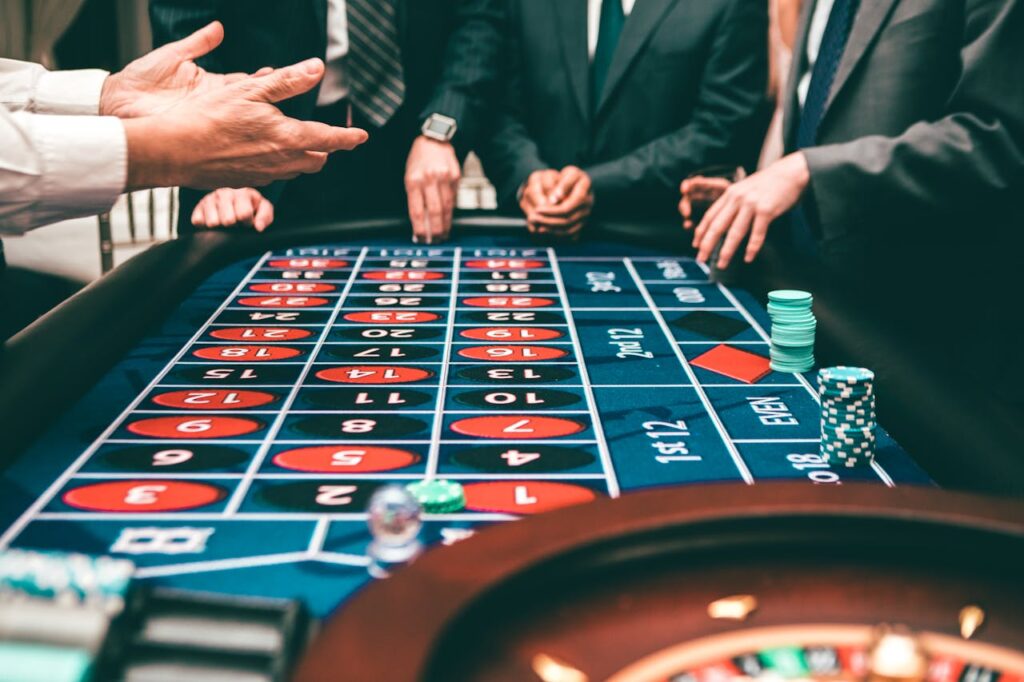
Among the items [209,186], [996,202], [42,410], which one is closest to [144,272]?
[209,186]

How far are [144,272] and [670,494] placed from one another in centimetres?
153

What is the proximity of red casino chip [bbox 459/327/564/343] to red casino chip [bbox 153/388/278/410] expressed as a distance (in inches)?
18.1

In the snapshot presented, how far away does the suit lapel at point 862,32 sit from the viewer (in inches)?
100

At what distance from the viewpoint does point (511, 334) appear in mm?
1866

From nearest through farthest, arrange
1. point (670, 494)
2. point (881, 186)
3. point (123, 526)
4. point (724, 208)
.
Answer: point (670, 494)
point (123, 526)
point (724, 208)
point (881, 186)

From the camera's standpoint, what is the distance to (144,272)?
2.07 meters

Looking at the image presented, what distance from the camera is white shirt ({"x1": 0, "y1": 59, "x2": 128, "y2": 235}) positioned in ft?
4.41

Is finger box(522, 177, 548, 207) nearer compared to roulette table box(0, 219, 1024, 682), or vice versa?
roulette table box(0, 219, 1024, 682)

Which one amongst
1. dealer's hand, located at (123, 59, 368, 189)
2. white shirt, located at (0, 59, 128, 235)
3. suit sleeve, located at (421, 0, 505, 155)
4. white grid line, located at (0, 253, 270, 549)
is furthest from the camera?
suit sleeve, located at (421, 0, 505, 155)

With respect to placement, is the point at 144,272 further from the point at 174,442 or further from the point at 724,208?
the point at 724,208

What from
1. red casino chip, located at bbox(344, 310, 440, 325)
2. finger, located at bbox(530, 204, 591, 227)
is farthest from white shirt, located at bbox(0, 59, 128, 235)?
finger, located at bbox(530, 204, 591, 227)

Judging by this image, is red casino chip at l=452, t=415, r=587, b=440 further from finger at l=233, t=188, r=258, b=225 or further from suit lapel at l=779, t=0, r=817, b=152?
suit lapel at l=779, t=0, r=817, b=152

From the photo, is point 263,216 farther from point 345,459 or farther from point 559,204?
point 345,459

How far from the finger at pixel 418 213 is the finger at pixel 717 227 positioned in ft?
2.76
